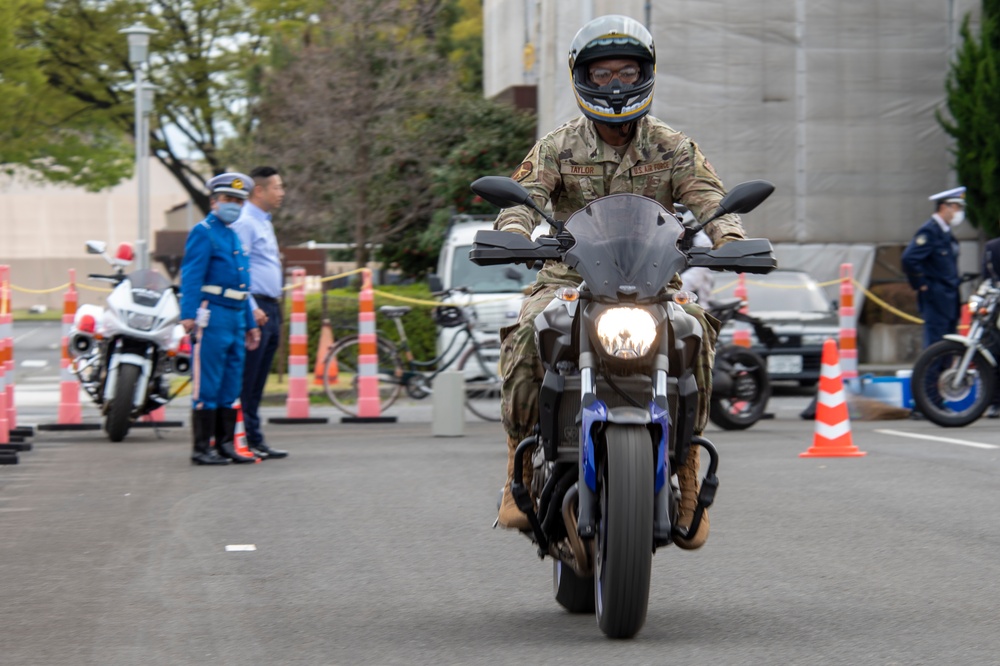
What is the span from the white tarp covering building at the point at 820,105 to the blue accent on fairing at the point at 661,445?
21078 mm

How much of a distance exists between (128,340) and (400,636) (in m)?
8.57

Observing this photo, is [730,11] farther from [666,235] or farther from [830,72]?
[666,235]

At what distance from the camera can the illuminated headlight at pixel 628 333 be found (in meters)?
5.34

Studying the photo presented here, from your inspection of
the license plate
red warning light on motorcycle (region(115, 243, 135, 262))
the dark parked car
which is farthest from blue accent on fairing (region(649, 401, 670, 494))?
the license plate

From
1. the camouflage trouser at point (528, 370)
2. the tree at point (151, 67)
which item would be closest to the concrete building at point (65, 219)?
the tree at point (151, 67)

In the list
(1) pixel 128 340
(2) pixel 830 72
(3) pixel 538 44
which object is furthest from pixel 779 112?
(1) pixel 128 340

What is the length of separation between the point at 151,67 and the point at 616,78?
106ft

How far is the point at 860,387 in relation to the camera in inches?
632

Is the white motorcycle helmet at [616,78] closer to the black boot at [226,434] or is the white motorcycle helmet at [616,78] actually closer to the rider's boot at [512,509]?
the rider's boot at [512,509]

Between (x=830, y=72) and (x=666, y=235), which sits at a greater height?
(x=830, y=72)

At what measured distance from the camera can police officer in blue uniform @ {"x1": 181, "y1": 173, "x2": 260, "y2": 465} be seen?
1167 cm

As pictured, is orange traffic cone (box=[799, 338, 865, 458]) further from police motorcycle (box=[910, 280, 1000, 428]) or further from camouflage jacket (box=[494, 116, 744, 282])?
camouflage jacket (box=[494, 116, 744, 282])

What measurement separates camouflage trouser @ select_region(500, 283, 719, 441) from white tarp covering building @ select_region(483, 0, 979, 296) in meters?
20.5

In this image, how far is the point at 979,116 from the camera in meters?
25.1
